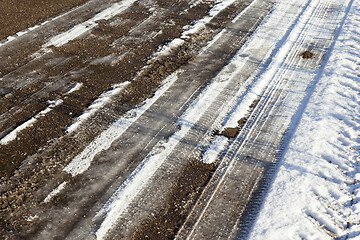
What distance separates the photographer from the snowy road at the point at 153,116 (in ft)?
17.8

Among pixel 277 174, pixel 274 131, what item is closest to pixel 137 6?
pixel 274 131

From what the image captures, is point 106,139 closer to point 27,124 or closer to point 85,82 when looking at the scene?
point 27,124

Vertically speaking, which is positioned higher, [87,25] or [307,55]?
[87,25]

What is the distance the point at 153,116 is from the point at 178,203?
7.62ft

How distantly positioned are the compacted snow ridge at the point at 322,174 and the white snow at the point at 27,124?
15.5 ft

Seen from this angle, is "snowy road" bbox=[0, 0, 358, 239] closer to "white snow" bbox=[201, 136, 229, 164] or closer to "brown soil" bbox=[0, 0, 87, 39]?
"white snow" bbox=[201, 136, 229, 164]

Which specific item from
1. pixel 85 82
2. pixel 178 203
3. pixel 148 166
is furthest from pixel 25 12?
pixel 178 203

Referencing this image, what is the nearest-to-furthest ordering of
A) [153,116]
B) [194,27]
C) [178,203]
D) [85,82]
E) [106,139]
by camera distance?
[178,203], [106,139], [153,116], [85,82], [194,27]

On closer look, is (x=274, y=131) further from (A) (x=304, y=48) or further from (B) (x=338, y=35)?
(B) (x=338, y=35)

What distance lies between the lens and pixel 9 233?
5.12 meters

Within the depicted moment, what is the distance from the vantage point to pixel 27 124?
23.3 ft

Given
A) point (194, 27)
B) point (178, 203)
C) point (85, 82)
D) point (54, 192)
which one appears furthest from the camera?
point (194, 27)

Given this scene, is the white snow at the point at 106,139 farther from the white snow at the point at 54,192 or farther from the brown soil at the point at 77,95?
the white snow at the point at 54,192

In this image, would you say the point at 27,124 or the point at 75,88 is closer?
the point at 27,124
